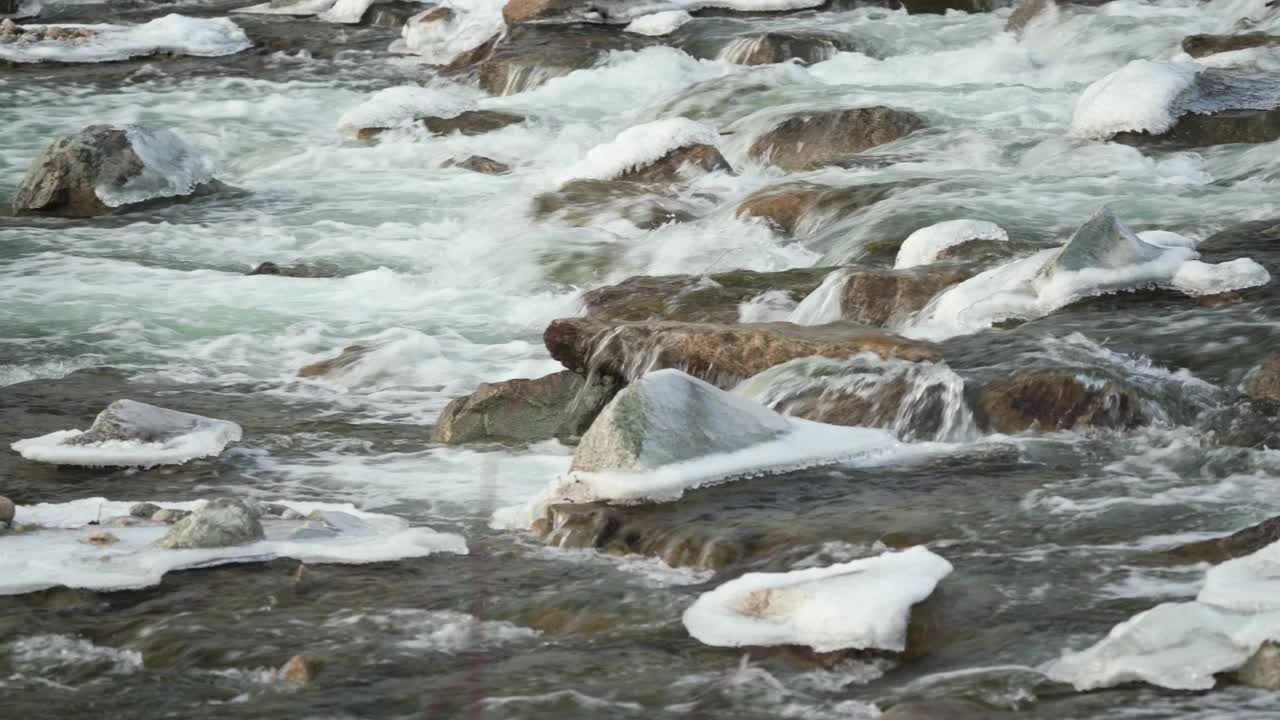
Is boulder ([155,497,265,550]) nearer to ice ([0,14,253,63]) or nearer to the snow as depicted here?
the snow

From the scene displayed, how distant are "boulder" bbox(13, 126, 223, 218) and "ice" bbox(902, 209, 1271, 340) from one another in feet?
21.1

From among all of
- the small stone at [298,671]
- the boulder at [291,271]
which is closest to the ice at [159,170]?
the boulder at [291,271]

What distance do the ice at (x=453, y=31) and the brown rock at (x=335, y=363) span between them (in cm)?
888

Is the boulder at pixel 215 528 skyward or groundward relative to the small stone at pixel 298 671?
groundward

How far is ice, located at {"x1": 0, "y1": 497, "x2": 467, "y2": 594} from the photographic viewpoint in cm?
480

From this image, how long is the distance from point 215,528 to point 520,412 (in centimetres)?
177

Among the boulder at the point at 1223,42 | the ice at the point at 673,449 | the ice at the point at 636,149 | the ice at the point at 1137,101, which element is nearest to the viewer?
the ice at the point at 673,449

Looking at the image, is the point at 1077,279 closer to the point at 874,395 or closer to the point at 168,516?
the point at 874,395

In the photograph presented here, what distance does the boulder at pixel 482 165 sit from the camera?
493 inches

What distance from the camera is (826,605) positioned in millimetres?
4078

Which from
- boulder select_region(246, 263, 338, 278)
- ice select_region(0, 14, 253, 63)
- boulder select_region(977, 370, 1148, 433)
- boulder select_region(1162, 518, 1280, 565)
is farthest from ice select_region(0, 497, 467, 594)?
ice select_region(0, 14, 253, 63)

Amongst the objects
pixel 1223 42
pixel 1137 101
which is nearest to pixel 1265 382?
pixel 1137 101

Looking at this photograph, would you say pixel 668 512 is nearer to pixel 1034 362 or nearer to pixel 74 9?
pixel 1034 362

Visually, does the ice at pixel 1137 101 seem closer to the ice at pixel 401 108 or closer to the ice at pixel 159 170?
the ice at pixel 401 108
